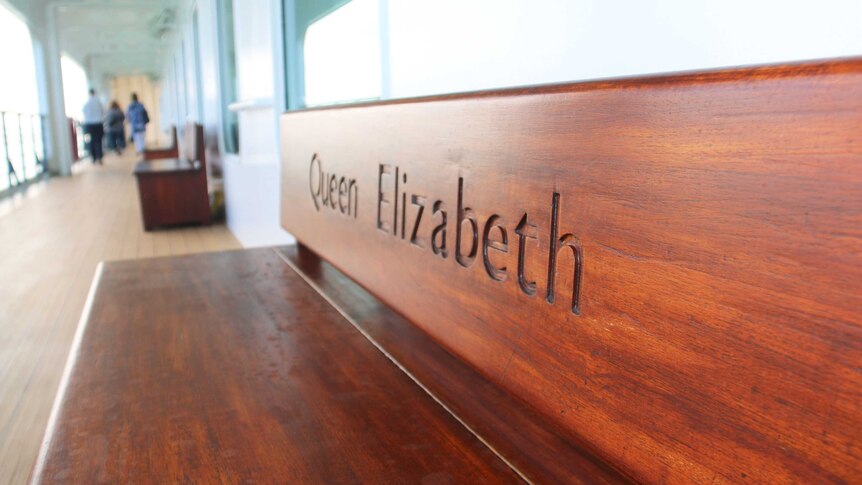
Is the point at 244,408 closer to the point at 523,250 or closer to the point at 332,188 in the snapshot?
the point at 523,250

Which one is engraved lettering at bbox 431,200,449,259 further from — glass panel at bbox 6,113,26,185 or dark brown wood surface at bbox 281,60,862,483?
glass panel at bbox 6,113,26,185

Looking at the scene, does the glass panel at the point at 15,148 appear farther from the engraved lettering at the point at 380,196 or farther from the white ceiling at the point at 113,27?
the engraved lettering at the point at 380,196

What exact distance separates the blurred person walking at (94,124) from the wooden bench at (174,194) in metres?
8.07

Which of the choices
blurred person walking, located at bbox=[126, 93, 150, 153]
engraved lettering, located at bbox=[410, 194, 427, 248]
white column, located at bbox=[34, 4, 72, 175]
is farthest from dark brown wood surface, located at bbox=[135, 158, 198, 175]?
blurred person walking, located at bbox=[126, 93, 150, 153]

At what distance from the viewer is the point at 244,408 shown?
0.80m

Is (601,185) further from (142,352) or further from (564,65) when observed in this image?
(142,352)

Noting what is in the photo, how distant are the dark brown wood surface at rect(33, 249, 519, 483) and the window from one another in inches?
165

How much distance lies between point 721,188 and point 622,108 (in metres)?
0.14

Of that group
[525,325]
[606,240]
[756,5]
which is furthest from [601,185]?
[756,5]

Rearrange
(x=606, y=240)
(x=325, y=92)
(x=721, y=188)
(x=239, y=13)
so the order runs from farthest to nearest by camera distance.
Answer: (x=239, y=13)
(x=325, y=92)
(x=606, y=240)
(x=721, y=188)

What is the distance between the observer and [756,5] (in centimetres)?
73

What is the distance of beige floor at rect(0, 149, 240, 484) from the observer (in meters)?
1.87

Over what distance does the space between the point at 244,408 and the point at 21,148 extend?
965 centimetres

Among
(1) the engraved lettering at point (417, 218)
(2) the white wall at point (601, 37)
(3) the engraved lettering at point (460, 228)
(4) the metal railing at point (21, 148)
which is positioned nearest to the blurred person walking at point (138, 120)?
(4) the metal railing at point (21, 148)
